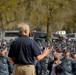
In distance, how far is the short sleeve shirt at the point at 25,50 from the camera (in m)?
6.17

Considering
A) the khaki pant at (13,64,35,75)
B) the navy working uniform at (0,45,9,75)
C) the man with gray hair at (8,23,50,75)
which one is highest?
the man with gray hair at (8,23,50,75)

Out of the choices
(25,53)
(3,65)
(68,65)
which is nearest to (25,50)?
(25,53)

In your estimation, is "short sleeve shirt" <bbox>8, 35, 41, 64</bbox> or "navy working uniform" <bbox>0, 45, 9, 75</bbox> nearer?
"short sleeve shirt" <bbox>8, 35, 41, 64</bbox>

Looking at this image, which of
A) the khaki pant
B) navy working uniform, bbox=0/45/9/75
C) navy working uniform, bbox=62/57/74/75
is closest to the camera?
the khaki pant

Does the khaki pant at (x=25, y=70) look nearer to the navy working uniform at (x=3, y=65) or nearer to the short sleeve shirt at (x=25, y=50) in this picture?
the short sleeve shirt at (x=25, y=50)

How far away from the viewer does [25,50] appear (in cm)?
620

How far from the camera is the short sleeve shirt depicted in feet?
20.2

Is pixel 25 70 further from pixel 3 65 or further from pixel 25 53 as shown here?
pixel 3 65

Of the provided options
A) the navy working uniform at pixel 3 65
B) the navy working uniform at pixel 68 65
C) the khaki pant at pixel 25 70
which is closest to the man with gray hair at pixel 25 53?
the khaki pant at pixel 25 70

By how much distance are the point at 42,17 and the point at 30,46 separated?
29.0m

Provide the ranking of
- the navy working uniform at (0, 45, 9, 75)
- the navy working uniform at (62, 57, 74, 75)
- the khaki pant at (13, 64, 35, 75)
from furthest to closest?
the navy working uniform at (0, 45, 9, 75), the navy working uniform at (62, 57, 74, 75), the khaki pant at (13, 64, 35, 75)

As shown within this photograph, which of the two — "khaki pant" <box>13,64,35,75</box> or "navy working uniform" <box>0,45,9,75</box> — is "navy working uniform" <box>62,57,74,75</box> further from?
"khaki pant" <box>13,64,35,75</box>

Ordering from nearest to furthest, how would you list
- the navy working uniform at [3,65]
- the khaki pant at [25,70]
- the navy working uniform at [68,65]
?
the khaki pant at [25,70] → the navy working uniform at [68,65] → the navy working uniform at [3,65]

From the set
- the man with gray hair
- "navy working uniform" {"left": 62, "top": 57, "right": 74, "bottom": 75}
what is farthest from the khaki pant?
"navy working uniform" {"left": 62, "top": 57, "right": 74, "bottom": 75}
